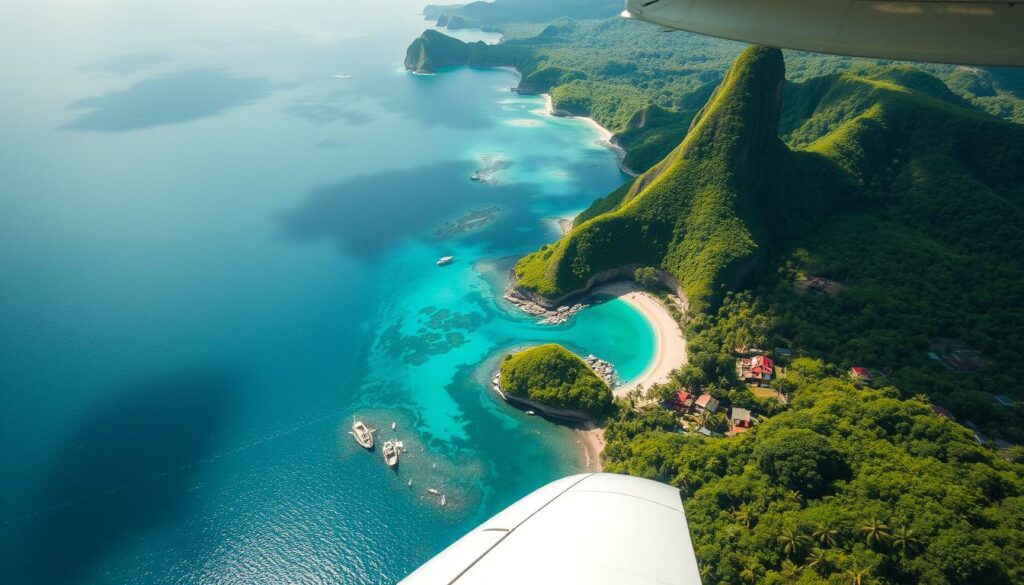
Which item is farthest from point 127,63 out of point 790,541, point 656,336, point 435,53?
point 790,541

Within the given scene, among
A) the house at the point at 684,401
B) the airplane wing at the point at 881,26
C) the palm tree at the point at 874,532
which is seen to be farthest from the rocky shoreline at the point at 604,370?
the airplane wing at the point at 881,26

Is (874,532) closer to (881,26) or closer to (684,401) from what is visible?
(684,401)

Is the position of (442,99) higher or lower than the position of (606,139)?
higher

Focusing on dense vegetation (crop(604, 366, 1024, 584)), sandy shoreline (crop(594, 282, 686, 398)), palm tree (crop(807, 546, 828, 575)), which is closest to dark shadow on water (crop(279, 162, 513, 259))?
sandy shoreline (crop(594, 282, 686, 398))

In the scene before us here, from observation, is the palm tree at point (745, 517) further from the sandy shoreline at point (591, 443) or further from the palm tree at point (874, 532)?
the sandy shoreline at point (591, 443)

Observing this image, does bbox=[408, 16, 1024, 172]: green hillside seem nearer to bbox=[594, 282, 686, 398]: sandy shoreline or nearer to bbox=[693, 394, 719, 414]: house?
bbox=[594, 282, 686, 398]: sandy shoreline

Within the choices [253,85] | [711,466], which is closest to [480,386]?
[711,466]
